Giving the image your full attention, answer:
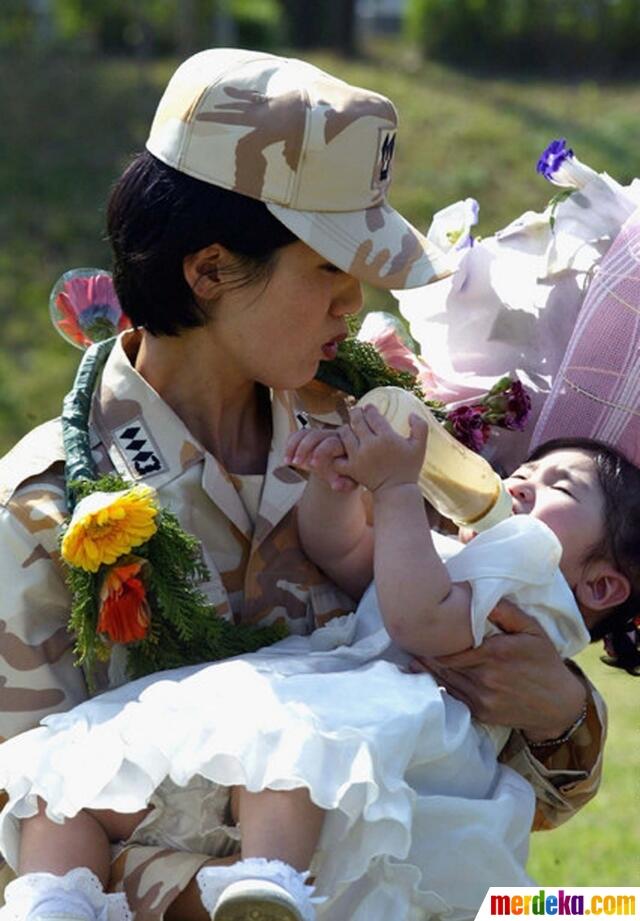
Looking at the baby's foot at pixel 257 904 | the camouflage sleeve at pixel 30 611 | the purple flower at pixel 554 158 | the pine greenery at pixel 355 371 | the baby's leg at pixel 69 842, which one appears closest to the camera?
the baby's foot at pixel 257 904

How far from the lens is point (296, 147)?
3125 mm

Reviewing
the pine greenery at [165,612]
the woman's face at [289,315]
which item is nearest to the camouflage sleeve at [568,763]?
the pine greenery at [165,612]

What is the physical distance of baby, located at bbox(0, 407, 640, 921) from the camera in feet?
9.16

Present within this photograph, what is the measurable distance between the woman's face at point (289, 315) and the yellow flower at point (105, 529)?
1.25 feet

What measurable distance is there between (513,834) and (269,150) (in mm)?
1240

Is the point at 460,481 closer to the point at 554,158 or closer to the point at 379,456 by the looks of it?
the point at 379,456

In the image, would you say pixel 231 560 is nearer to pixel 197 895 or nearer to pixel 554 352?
pixel 197 895

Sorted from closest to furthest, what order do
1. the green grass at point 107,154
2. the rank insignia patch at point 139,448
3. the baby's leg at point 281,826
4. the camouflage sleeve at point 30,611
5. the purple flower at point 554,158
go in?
the baby's leg at point 281,826, the camouflage sleeve at point 30,611, the rank insignia patch at point 139,448, the purple flower at point 554,158, the green grass at point 107,154

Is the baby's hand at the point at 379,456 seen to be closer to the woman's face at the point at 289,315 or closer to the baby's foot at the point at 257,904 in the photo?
the woman's face at the point at 289,315

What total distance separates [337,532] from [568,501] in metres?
0.46

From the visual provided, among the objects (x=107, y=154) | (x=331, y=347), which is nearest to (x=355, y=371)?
(x=331, y=347)

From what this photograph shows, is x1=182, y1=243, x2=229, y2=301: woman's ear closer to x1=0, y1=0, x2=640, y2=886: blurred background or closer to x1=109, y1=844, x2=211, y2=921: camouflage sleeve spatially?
x1=109, y1=844, x2=211, y2=921: camouflage sleeve

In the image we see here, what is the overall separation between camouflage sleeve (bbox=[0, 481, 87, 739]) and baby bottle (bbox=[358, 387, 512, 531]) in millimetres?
629

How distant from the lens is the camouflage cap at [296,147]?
312cm
